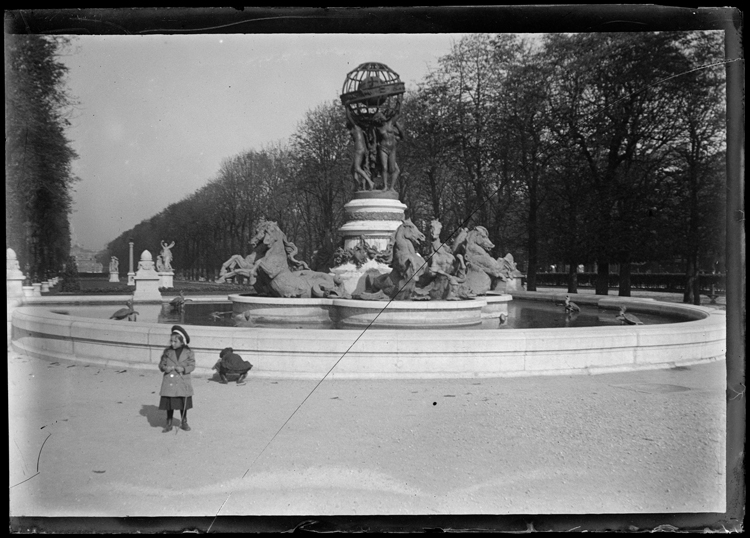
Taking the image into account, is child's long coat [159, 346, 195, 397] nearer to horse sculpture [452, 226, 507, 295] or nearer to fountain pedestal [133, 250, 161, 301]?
horse sculpture [452, 226, 507, 295]

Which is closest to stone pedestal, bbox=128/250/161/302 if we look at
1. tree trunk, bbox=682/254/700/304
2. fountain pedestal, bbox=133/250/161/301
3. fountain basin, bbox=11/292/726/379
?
fountain pedestal, bbox=133/250/161/301

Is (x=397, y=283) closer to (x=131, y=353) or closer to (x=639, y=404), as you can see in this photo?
(x=131, y=353)

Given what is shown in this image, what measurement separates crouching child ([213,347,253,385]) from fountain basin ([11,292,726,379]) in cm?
50

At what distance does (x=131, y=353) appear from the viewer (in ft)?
34.2

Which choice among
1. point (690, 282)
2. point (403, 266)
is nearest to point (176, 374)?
point (403, 266)

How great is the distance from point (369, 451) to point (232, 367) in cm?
345

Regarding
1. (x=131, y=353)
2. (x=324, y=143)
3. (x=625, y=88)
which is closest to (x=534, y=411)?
(x=131, y=353)

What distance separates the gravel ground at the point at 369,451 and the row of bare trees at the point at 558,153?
993cm

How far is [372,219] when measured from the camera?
58.3ft

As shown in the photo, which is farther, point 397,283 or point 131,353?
point 397,283

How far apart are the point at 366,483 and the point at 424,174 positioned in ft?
99.9

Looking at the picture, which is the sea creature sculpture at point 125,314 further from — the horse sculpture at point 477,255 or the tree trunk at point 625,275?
the tree trunk at point 625,275

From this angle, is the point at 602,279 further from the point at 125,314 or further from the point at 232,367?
the point at 232,367

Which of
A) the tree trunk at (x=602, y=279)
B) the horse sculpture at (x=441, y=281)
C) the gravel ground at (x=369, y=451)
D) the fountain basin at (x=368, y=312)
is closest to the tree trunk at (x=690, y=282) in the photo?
the tree trunk at (x=602, y=279)
